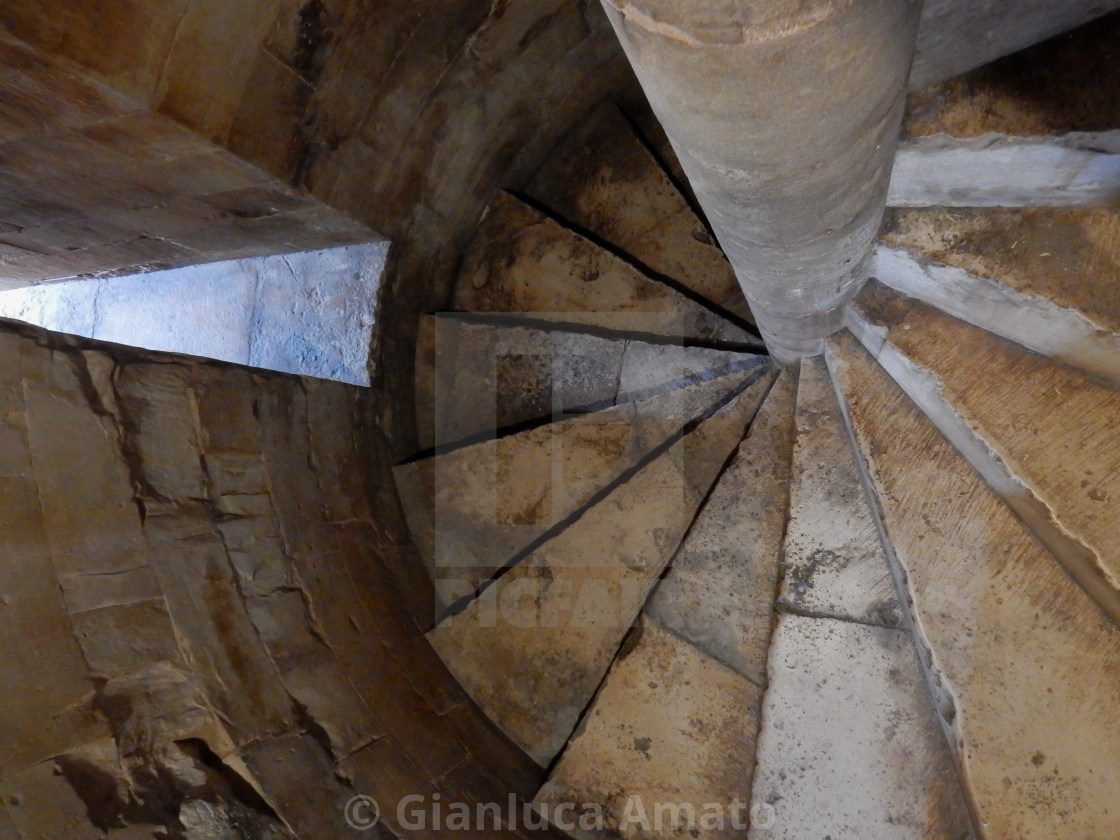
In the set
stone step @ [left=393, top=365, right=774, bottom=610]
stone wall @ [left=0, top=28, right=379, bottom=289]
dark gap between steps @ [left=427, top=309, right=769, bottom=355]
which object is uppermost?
stone wall @ [left=0, top=28, right=379, bottom=289]

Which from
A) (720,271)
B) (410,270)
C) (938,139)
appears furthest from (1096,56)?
(410,270)

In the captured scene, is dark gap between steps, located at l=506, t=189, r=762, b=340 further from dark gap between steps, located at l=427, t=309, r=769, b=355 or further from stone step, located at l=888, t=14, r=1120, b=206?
stone step, located at l=888, t=14, r=1120, b=206

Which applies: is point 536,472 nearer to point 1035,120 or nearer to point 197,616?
point 197,616

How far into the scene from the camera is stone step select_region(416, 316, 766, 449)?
187 inches

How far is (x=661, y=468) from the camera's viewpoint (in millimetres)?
4289

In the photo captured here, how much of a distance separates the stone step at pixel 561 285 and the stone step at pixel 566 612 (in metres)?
0.82

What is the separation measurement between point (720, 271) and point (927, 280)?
2.20 meters

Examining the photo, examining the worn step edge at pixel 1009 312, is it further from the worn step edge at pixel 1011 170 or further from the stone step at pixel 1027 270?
the worn step edge at pixel 1011 170

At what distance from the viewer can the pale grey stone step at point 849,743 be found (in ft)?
10.6

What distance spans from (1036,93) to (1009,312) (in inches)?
29.6

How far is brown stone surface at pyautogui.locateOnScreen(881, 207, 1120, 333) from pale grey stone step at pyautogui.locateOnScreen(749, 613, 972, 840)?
5.51ft

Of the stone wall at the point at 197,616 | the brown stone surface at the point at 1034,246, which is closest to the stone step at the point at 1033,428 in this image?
the brown stone surface at the point at 1034,246

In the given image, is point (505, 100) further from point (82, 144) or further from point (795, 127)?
point (795, 127)

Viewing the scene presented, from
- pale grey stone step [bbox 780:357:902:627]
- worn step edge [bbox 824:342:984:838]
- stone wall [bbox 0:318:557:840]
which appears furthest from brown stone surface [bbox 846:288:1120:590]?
stone wall [bbox 0:318:557:840]
